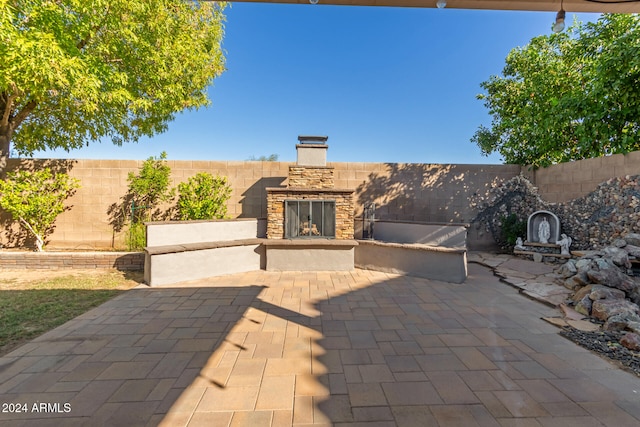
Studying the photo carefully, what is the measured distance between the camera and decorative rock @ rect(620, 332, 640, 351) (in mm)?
2715

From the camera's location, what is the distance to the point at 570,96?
688cm

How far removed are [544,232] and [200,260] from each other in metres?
8.55

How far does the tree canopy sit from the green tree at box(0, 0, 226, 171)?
10008 millimetres

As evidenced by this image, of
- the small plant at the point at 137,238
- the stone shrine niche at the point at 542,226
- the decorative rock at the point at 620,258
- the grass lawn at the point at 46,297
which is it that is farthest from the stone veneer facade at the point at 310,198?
the stone shrine niche at the point at 542,226

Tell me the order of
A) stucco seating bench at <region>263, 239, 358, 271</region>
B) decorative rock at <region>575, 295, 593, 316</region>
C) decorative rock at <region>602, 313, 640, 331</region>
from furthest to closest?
1. stucco seating bench at <region>263, 239, 358, 271</region>
2. decorative rock at <region>575, 295, 593, 316</region>
3. decorative rock at <region>602, 313, 640, 331</region>

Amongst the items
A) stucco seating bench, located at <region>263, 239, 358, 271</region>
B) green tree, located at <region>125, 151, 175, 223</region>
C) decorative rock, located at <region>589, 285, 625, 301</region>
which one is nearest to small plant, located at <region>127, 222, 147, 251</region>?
green tree, located at <region>125, 151, 175, 223</region>

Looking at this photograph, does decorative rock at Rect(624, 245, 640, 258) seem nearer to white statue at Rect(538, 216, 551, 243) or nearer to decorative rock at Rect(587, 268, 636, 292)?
decorative rock at Rect(587, 268, 636, 292)

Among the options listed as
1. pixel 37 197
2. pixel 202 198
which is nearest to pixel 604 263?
pixel 202 198

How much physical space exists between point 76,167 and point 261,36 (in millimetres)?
7115

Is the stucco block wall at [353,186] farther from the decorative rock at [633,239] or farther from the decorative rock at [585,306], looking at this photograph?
the decorative rock at [585,306]

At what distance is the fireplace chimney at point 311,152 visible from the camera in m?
6.56

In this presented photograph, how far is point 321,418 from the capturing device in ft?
6.09

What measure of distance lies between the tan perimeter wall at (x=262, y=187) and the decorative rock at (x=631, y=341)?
5.09m

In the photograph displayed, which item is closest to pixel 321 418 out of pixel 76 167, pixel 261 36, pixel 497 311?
pixel 497 311
